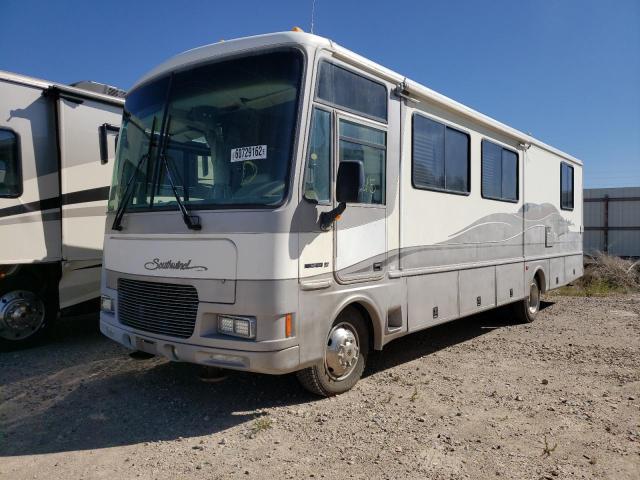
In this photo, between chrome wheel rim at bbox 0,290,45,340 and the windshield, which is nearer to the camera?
the windshield

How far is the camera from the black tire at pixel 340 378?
4.66m

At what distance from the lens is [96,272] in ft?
22.9

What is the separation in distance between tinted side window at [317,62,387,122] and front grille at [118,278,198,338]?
2.01 metres

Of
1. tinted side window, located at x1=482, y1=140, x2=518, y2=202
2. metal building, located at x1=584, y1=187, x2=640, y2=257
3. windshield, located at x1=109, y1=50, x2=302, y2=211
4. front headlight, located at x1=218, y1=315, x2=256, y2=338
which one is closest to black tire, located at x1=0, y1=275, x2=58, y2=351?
windshield, located at x1=109, y1=50, x2=302, y2=211

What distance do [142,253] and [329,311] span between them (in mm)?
1726

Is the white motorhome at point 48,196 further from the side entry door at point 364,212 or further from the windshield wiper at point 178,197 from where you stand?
the side entry door at point 364,212

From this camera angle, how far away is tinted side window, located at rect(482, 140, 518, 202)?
24.4 ft

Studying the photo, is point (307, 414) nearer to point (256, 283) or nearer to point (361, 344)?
point (361, 344)

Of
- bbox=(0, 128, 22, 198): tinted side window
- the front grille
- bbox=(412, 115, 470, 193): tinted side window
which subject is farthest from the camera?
bbox=(0, 128, 22, 198): tinted side window

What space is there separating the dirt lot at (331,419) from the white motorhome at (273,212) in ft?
1.80

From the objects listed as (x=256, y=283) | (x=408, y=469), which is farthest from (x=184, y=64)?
(x=408, y=469)

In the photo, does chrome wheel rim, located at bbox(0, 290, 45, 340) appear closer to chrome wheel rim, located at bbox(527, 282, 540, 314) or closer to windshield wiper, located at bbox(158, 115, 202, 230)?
windshield wiper, located at bbox(158, 115, 202, 230)

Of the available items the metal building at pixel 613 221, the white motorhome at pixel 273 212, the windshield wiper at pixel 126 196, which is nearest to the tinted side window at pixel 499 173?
the white motorhome at pixel 273 212

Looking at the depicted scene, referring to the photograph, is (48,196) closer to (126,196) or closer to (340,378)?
(126,196)
